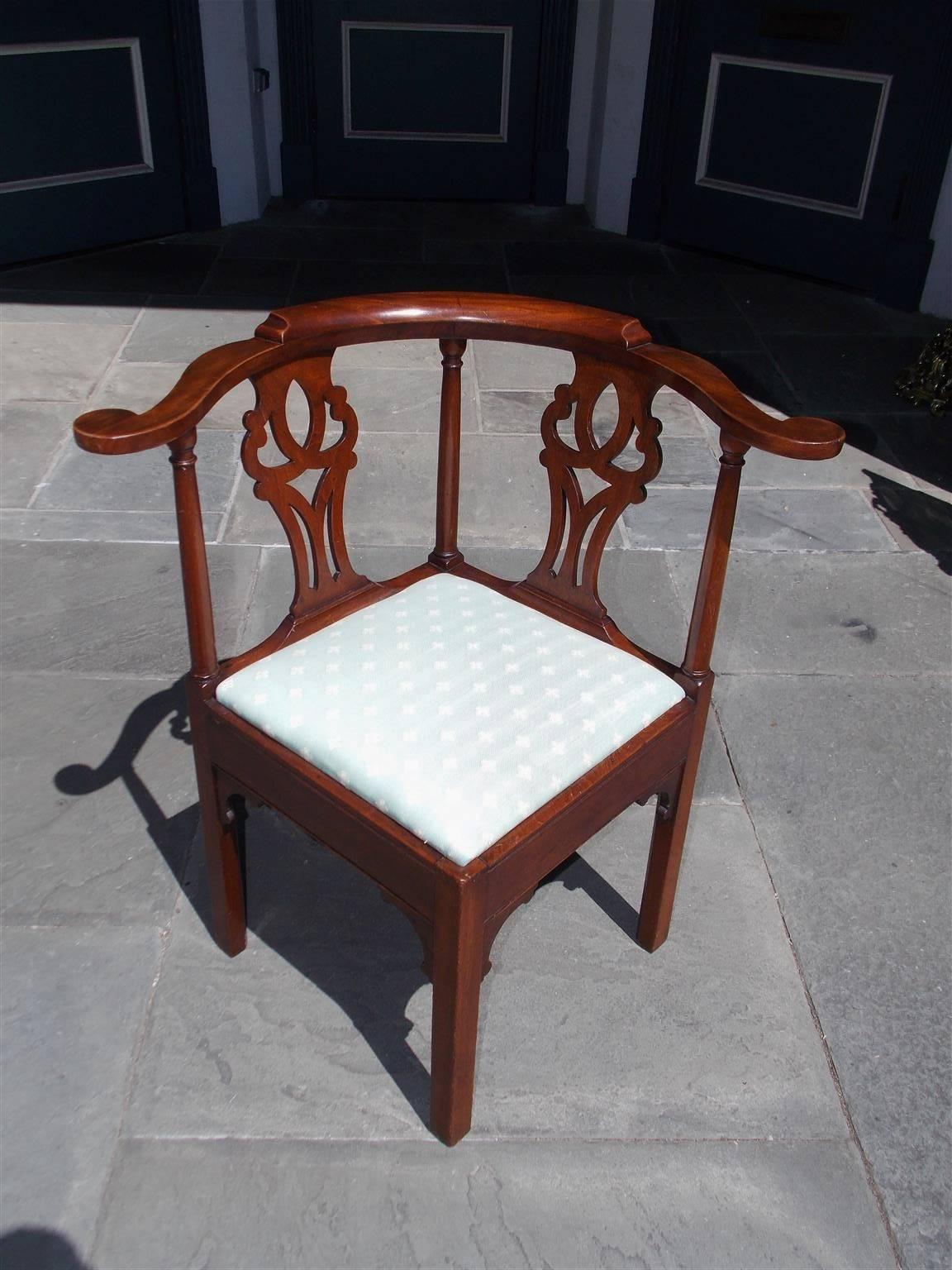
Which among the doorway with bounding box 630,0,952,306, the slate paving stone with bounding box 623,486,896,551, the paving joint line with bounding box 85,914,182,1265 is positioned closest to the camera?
→ the paving joint line with bounding box 85,914,182,1265

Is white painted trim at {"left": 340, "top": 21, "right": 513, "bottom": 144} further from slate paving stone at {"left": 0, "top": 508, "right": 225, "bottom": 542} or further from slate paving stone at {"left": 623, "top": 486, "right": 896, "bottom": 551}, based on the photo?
slate paving stone at {"left": 0, "top": 508, "right": 225, "bottom": 542}

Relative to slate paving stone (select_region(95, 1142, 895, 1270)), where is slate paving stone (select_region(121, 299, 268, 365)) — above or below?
above

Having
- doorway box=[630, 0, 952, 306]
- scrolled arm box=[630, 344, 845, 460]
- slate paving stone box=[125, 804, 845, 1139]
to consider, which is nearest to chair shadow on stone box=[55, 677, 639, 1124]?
slate paving stone box=[125, 804, 845, 1139]

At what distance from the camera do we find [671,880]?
203 cm

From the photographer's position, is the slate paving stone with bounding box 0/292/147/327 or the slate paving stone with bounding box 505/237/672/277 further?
the slate paving stone with bounding box 505/237/672/277

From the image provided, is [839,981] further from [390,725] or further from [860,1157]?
[390,725]

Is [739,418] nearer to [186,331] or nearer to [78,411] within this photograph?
[78,411]

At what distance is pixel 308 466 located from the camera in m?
1.81

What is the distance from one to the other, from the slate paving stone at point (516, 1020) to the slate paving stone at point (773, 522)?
125cm

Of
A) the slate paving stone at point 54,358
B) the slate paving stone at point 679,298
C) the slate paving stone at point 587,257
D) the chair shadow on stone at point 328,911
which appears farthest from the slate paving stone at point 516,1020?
the slate paving stone at point 587,257

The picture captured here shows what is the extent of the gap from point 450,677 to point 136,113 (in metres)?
4.12

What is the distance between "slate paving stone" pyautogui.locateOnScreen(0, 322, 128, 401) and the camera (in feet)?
12.8

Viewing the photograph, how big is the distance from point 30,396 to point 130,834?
2035mm

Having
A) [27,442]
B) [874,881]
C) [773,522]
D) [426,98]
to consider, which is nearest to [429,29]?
[426,98]
